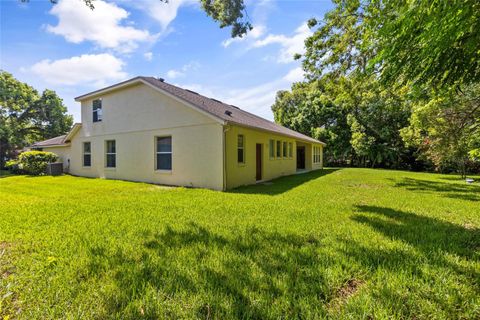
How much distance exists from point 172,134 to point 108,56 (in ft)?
13.3

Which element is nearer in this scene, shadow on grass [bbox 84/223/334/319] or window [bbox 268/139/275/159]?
shadow on grass [bbox 84/223/334/319]

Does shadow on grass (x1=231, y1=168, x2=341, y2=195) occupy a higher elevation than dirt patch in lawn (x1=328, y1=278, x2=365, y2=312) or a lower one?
higher

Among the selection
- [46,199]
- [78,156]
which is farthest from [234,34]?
[78,156]

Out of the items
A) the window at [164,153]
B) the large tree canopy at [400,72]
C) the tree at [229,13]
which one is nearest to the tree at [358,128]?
the large tree canopy at [400,72]

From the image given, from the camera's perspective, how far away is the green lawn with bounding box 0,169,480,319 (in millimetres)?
2227

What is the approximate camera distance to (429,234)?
4.23 meters

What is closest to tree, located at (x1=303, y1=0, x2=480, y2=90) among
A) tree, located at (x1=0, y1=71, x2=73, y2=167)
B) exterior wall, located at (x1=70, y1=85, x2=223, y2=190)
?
exterior wall, located at (x1=70, y1=85, x2=223, y2=190)

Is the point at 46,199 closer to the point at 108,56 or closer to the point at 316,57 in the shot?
the point at 108,56

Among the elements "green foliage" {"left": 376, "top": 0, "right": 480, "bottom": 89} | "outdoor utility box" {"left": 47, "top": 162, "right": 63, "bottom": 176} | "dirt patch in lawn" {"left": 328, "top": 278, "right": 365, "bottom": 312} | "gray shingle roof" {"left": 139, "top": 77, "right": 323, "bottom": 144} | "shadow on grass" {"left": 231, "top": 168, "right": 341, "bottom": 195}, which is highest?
"gray shingle roof" {"left": 139, "top": 77, "right": 323, "bottom": 144}

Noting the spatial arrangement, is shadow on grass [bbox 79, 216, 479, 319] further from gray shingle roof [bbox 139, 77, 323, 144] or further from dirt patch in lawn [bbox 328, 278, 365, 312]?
gray shingle roof [bbox 139, 77, 323, 144]

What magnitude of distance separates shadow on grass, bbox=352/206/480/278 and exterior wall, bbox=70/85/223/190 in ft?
19.3

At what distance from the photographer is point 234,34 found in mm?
5805

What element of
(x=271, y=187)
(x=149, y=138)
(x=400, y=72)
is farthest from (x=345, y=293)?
(x=149, y=138)

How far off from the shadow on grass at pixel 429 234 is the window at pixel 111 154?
12803mm
